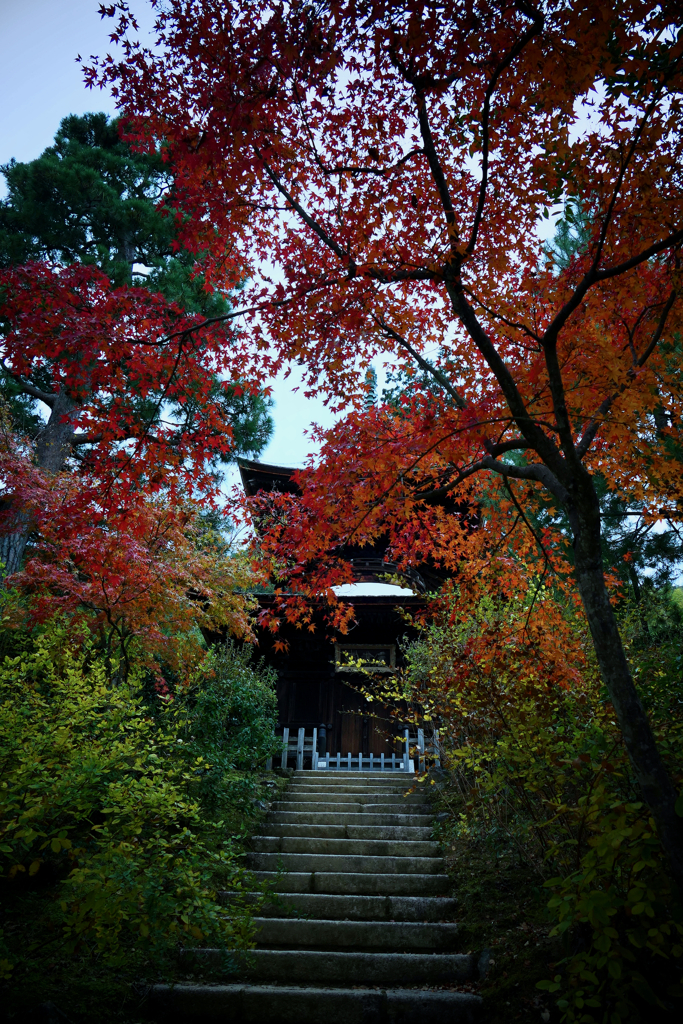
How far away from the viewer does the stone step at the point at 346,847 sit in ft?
19.4

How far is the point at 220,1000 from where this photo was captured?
358cm

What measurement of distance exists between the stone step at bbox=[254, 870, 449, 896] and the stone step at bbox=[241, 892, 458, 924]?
0.29 meters

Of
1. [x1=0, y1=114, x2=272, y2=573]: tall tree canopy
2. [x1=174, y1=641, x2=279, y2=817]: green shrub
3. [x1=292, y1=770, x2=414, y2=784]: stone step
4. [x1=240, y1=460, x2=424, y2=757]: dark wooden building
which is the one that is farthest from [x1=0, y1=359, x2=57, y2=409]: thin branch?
[x1=292, y1=770, x2=414, y2=784]: stone step

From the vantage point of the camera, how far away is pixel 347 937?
4422mm

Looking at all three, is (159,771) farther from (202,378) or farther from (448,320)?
(448,320)

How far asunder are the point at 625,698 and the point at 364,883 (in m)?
3.50

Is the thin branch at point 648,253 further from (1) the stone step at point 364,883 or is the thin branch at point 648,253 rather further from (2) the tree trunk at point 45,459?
(2) the tree trunk at point 45,459

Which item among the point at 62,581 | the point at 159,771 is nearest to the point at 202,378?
the point at 159,771

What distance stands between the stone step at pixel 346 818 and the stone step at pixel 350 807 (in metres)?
0.08

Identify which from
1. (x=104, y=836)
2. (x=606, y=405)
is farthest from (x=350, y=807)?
(x=606, y=405)

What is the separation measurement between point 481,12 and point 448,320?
2.17 m

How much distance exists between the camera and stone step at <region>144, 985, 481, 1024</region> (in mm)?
3461

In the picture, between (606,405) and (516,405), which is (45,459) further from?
(606,405)

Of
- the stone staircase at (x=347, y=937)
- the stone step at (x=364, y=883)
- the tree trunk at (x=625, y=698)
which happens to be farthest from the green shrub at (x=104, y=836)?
the tree trunk at (x=625, y=698)
